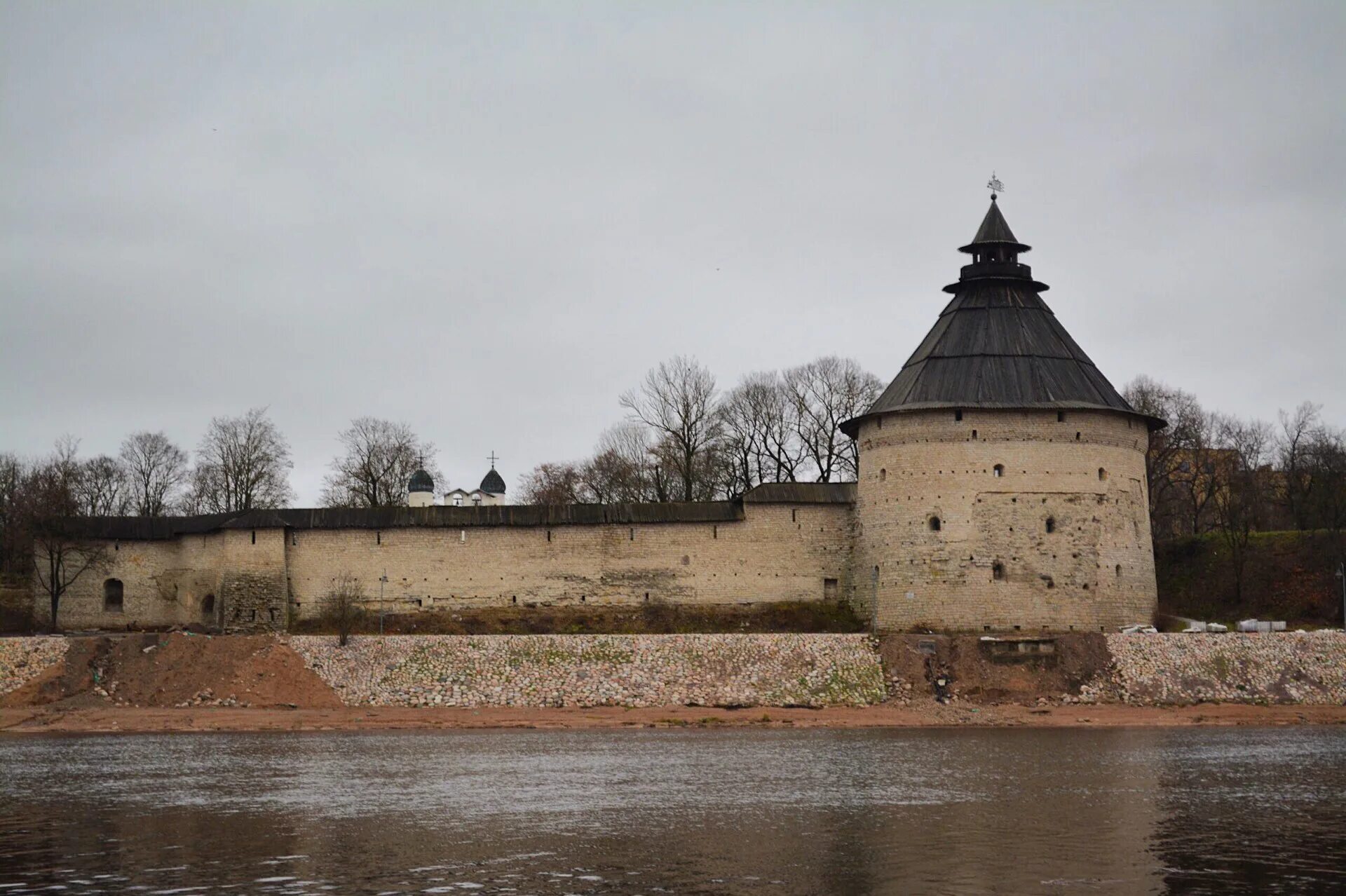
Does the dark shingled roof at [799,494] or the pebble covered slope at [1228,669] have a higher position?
the dark shingled roof at [799,494]

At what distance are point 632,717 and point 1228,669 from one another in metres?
13.4

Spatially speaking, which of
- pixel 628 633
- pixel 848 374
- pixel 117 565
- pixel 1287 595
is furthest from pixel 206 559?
pixel 1287 595

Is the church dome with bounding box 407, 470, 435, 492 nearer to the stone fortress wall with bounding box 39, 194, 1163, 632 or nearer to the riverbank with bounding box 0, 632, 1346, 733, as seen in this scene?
the stone fortress wall with bounding box 39, 194, 1163, 632

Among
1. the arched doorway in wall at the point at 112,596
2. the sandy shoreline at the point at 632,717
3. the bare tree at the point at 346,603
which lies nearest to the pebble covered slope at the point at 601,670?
the sandy shoreline at the point at 632,717

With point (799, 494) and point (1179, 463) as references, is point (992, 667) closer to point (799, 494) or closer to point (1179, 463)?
point (799, 494)

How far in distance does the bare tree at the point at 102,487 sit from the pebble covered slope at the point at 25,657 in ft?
76.8

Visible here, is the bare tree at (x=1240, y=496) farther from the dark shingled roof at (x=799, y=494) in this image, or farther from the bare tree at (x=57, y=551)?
the bare tree at (x=57, y=551)

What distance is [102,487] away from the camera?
202 ft

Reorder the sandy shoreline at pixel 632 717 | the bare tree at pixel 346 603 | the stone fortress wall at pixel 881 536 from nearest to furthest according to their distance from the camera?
the sandy shoreline at pixel 632 717 → the stone fortress wall at pixel 881 536 → the bare tree at pixel 346 603

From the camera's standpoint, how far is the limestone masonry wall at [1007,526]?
39375mm

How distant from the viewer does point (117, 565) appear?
1735 inches

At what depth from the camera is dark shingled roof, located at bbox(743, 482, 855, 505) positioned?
4222cm

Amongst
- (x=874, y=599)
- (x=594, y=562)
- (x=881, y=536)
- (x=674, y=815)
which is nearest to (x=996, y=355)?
(x=881, y=536)

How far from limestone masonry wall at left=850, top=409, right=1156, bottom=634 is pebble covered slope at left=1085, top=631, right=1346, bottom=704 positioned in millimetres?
2550
